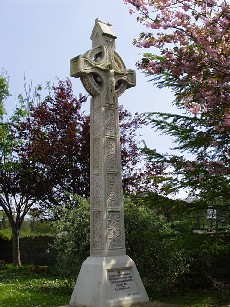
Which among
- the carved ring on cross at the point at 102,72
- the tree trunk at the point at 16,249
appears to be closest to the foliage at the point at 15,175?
the tree trunk at the point at 16,249

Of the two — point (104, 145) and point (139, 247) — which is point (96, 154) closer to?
point (104, 145)

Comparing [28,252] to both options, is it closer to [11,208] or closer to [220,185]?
[11,208]

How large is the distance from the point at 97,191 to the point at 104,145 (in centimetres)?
87

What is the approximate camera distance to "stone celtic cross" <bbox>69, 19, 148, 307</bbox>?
7.13 meters

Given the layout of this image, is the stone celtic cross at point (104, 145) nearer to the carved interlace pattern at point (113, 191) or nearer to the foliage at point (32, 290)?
the carved interlace pattern at point (113, 191)

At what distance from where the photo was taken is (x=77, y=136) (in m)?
15.9

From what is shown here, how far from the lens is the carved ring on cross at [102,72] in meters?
7.91

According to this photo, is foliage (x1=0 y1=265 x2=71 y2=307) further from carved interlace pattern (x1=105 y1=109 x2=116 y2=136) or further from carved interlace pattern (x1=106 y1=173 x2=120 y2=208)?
carved interlace pattern (x1=105 y1=109 x2=116 y2=136)

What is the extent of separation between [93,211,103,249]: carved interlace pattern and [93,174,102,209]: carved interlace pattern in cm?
15

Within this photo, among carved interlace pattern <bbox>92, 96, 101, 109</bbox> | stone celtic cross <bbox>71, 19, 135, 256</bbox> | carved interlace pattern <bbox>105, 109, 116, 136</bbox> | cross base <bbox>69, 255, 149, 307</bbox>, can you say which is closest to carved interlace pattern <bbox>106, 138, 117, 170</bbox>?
stone celtic cross <bbox>71, 19, 135, 256</bbox>

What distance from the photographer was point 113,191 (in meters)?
7.75

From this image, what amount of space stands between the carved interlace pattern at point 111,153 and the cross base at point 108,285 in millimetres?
1688

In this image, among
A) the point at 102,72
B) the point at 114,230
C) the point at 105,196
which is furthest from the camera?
the point at 102,72

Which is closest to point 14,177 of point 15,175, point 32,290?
point 15,175
